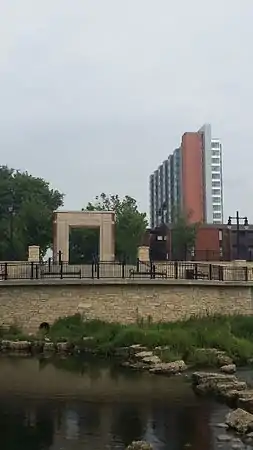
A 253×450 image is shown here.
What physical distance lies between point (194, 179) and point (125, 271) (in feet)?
228

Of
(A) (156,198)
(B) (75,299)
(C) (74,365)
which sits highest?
(A) (156,198)

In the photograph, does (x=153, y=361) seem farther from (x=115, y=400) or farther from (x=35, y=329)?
(x=35, y=329)

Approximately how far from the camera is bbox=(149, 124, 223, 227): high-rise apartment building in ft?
321

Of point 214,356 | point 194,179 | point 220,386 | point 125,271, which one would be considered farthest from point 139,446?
point 194,179

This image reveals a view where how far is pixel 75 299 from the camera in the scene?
2998 cm

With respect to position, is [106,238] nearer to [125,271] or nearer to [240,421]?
[125,271]

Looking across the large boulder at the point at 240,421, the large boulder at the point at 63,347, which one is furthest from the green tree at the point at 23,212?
the large boulder at the point at 240,421

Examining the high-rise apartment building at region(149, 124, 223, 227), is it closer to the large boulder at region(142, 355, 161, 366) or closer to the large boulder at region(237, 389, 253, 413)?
the large boulder at region(142, 355, 161, 366)

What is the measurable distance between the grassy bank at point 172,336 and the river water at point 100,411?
11.7ft

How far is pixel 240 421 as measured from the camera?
1354 centimetres

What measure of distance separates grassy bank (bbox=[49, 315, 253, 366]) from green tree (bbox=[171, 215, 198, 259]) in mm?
28855

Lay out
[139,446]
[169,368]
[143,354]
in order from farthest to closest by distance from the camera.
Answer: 1. [143,354]
2. [169,368]
3. [139,446]

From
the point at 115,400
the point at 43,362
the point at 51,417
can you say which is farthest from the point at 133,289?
the point at 51,417

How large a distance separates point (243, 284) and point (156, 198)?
77561 mm
